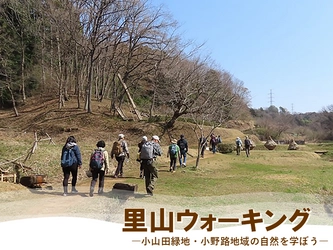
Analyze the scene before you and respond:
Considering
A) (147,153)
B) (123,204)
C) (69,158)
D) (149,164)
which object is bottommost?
(123,204)

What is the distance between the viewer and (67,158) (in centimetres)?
886

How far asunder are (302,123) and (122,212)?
288 ft

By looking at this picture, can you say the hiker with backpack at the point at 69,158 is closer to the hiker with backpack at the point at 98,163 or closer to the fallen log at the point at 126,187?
the hiker with backpack at the point at 98,163


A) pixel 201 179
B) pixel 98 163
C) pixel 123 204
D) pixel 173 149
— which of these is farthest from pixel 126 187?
pixel 173 149

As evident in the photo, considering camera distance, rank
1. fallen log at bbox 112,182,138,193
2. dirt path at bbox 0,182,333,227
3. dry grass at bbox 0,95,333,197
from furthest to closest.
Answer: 1. dry grass at bbox 0,95,333,197
2. fallen log at bbox 112,182,138,193
3. dirt path at bbox 0,182,333,227

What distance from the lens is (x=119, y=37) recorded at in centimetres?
2745

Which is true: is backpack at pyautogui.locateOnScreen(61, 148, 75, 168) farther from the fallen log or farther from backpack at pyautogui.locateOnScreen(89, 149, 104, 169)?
the fallen log

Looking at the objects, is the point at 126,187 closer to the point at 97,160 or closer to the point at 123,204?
the point at 97,160

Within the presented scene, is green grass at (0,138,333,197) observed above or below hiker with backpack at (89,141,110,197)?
below

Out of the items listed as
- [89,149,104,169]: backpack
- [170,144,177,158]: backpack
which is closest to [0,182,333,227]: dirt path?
[89,149,104,169]: backpack

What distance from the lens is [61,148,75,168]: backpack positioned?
8.84 metres

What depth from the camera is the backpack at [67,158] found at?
8838 millimetres

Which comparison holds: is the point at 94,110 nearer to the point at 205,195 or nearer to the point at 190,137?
the point at 190,137

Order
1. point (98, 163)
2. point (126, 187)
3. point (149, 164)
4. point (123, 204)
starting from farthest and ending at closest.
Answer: point (126, 187) → point (149, 164) → point (98, 163) → point (123, 204)
